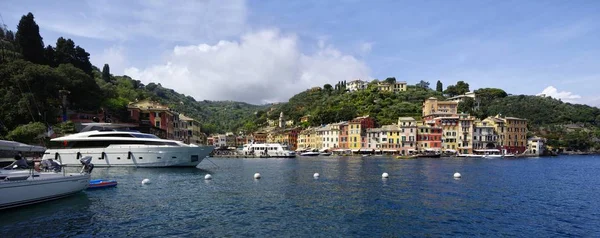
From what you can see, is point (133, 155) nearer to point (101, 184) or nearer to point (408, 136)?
point (101, 184)

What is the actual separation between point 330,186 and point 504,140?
101 meters

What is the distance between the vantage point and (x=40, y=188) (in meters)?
21.3

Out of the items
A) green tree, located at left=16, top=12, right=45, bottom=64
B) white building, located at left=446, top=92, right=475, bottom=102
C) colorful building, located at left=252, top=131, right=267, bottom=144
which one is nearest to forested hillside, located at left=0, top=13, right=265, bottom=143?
green tree, located at left=16, top=12, right=45, bottom=64

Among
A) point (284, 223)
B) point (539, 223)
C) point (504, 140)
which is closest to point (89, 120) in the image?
point (284, 223)

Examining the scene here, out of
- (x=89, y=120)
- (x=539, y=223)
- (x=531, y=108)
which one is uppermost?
(x=531, y=108)

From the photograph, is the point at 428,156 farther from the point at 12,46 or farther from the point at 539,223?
the point at 12,46

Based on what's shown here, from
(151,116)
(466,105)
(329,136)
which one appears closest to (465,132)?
(329,136)

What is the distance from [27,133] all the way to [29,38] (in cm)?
3221

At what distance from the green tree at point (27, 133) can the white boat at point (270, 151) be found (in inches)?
2375

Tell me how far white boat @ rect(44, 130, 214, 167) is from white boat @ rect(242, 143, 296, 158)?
175ft

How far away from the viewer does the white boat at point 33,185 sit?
762 inches

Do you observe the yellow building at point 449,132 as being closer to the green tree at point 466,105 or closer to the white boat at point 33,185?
the green tree at point 466,105

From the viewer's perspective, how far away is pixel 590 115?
6156 inches

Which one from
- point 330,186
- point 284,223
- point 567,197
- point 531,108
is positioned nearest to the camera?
point 284,223
